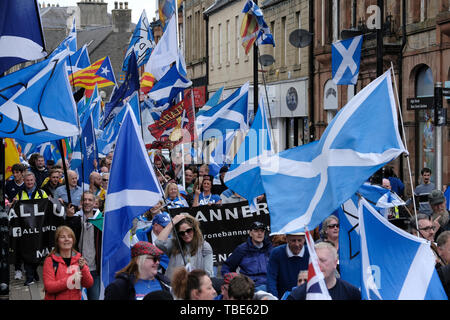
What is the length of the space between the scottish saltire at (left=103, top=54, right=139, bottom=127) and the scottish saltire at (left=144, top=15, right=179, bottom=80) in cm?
77

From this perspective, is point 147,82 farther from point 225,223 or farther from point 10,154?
point 225,223

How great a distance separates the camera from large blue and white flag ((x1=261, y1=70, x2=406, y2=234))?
728 cm

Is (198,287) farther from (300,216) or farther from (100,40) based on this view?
(100,40)

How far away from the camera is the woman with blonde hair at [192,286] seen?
616 cm

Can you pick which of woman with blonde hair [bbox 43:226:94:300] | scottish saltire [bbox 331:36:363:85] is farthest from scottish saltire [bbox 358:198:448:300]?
scottish saltire [bbox 331:36:363:85]

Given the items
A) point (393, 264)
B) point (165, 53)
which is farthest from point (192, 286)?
point (165, 53)

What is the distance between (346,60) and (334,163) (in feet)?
40.0

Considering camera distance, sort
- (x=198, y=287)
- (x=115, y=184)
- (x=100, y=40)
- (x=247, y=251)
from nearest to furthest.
A: (x=198, y=287)
(x=115, y=184)
(x=247, y=251)
(x=100, y=40)

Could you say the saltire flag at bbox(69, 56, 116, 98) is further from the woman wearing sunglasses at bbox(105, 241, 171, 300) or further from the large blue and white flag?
the woman wearing sunglasses at bbox(105, 241, 171, 300)

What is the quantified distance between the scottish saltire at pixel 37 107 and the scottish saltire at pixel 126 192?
23.1 inches

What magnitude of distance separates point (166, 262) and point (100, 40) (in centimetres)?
7744

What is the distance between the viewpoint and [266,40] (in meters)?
19.7

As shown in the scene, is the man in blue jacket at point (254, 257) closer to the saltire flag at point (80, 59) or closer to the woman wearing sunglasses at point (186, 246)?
the woman wearing sunglasses at point (186, 246)
